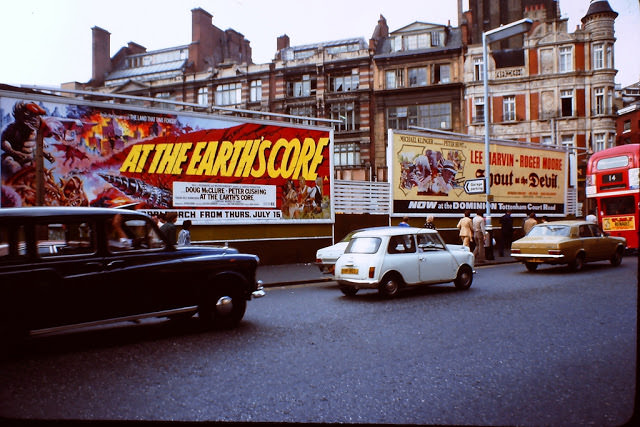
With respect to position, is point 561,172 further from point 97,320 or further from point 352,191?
point 97,320

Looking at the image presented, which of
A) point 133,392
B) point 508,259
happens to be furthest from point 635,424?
point 508,259

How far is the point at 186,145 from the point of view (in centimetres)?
1548

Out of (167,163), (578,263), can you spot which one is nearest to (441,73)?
(578,263)

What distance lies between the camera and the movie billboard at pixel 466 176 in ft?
67.4

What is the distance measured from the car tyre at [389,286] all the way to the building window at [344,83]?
29022 millimetres

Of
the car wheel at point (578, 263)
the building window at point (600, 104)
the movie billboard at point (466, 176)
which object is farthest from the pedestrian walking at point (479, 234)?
the building window at point (600, 104)

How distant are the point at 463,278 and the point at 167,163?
911 cm

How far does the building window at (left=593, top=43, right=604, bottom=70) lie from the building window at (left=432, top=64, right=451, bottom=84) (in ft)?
129

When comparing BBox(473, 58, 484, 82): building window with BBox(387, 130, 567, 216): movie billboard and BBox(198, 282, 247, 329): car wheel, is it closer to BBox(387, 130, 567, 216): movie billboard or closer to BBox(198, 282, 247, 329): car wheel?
BBox(387, 130, 567, 216): movie billboard

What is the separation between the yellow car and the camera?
13.5 meters

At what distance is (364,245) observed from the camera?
10.9 m

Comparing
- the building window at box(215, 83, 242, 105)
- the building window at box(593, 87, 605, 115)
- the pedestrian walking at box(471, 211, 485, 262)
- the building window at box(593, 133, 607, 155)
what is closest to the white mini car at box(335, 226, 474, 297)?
the building window at box(593, 133, 607, 155)

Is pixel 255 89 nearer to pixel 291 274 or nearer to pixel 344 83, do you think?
pixel 291 274

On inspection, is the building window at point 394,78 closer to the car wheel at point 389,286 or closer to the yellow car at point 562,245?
the yellow car at point 562,245
